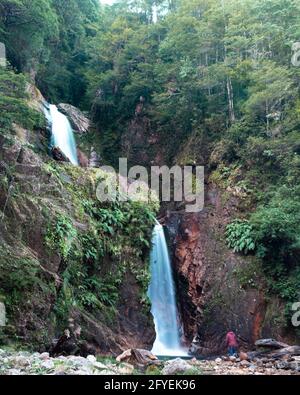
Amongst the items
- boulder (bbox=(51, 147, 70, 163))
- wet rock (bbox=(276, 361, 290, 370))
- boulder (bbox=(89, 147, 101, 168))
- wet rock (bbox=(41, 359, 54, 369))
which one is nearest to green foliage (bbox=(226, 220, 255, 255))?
wet rock (bbox=(276, 361, 290, 370))

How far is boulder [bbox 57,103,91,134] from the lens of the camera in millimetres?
22047

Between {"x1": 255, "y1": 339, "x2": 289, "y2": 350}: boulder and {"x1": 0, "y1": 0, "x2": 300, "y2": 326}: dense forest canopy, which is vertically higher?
{"x1": 0, "y1": 0, "x2": 300, "y2": 326}: dense forest canopy

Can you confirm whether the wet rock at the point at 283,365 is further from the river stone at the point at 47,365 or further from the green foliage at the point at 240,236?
the green foliage at the point at 240,236

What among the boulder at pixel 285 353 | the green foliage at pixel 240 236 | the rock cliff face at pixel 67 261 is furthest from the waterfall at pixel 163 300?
the boulder at pixel 285 353

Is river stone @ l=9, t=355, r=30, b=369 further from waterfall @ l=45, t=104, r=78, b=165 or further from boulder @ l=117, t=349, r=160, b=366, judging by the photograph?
waterfall @ l=45, t=104, r=78, b=165

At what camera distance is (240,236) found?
52.4ft

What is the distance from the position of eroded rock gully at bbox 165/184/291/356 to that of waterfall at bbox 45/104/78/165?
5.62 metres

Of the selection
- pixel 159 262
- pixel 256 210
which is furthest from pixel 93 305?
pixel 256 210

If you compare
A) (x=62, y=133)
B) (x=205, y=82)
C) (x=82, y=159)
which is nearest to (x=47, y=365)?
(x=62, y=133)

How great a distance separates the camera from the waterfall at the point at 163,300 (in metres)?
14.5

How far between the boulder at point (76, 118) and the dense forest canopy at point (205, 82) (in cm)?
138

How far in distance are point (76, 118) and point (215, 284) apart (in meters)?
12.4

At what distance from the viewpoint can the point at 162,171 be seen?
21.4 meters

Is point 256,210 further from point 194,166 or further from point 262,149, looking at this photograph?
point 194,166
